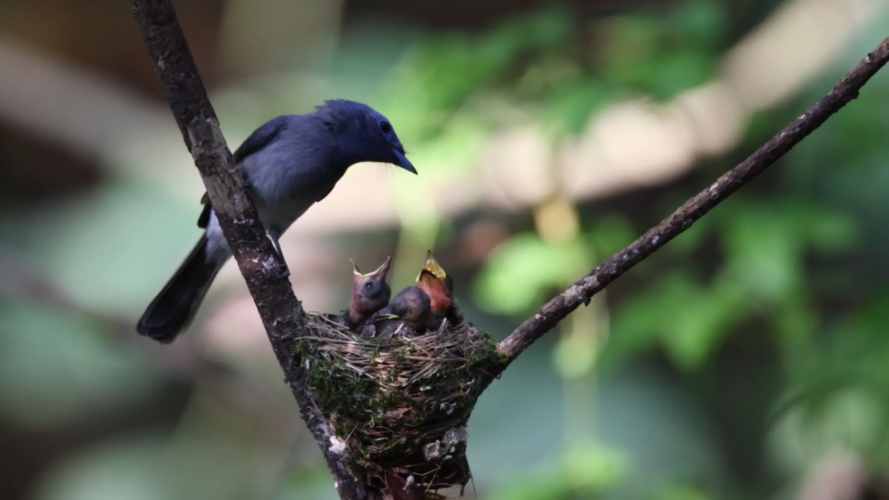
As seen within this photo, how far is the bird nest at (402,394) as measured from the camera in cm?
264

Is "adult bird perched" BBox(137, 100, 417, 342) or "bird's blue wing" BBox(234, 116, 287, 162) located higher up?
"bird's blue wing" BBox(234, 116, 287, 162)

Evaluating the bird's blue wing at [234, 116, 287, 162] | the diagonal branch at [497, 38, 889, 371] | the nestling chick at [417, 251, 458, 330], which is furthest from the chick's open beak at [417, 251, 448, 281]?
the diagonal branch at [497, 38, 889, 371]

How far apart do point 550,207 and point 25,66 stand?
15.3ft

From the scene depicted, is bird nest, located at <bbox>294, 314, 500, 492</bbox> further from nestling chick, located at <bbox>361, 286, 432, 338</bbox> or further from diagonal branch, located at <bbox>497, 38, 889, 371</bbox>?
diagonal branch, located at <bbox>497, 38, 889, 371</bbox>

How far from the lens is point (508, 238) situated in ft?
19.7

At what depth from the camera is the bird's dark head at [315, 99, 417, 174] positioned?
156 inches

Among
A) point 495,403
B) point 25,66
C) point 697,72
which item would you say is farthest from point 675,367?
point 25,66

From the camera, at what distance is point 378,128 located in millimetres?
3961

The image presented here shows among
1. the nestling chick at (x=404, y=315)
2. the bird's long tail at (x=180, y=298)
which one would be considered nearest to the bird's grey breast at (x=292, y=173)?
the bird's long tail at (x=180, y=298)

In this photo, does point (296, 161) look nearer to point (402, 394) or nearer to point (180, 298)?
point (180, 298)

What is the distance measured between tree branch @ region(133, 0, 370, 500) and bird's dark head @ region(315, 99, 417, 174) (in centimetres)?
139

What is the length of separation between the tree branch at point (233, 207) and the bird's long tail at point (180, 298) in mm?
1470

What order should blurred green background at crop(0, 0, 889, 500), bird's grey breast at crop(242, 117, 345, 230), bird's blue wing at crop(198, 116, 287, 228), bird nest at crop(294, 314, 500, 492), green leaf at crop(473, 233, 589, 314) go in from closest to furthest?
bird nest at crop(294, 314, 500, 492) → bird's grey breast at crop(242, 117, 345, 230) → bird's blue wing at crop(198, 116, 287, 228) → blurred green background at crop(0, 0, 889, 500) → green leaf at crop(473, 233, 589, 314)

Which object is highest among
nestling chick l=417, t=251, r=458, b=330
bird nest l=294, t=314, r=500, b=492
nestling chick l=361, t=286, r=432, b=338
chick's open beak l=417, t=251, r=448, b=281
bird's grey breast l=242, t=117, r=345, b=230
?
bird's grey breast l=242, t=117, r=345, b=230
